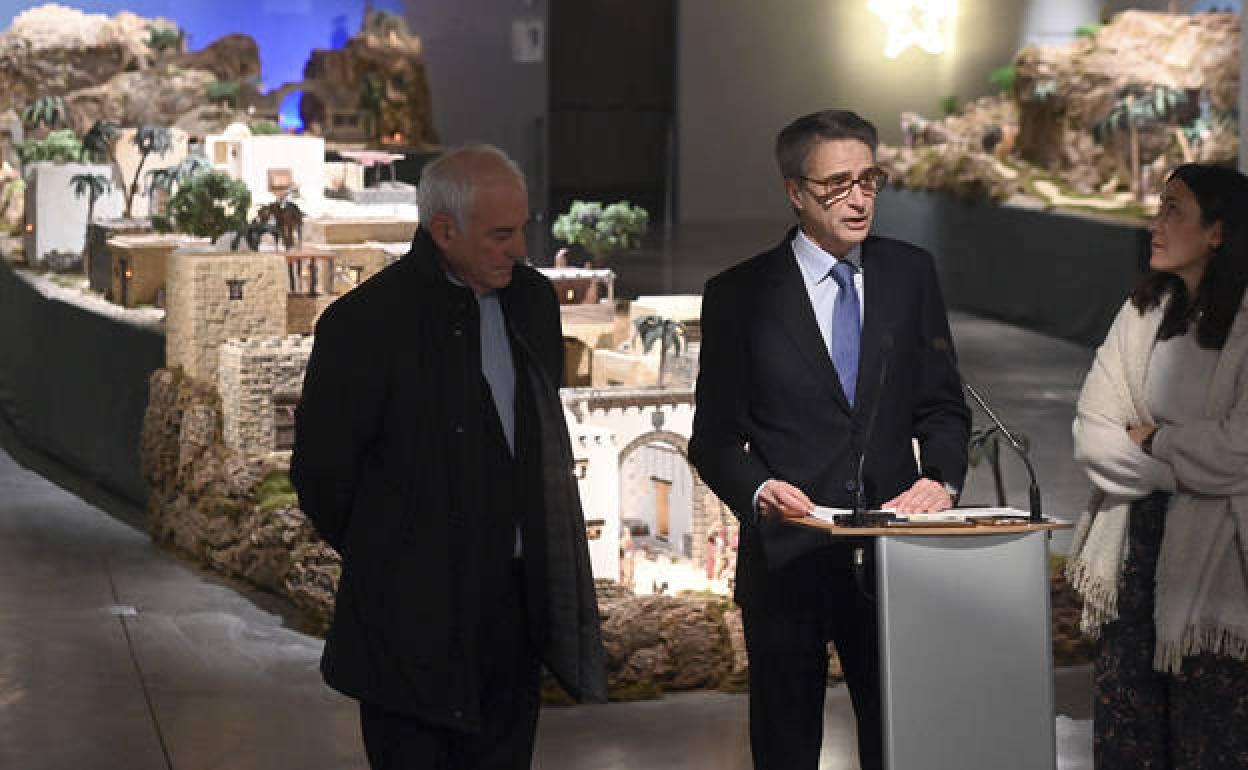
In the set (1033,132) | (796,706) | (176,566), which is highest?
(1033,132)

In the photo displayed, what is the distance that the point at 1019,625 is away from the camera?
13.7 feet

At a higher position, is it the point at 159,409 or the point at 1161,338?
the point at 1161,338

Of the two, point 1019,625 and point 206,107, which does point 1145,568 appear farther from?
point 206,107

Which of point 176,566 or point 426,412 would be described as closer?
point 426,412

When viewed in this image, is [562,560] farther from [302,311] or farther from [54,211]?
[54,211]

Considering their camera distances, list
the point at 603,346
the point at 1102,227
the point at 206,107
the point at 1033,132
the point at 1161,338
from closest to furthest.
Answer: the point at 1161,338 < the point at 603,346 < the point at 1102,227 < the point at 206,107 < the point at 1033,132

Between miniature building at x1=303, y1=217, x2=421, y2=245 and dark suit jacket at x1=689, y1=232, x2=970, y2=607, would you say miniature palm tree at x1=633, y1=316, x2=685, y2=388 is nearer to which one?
miniature building at x1=303, y1=217, x2=421, y2=245

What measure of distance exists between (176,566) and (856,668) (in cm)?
635

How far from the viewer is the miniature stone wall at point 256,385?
33.6ft

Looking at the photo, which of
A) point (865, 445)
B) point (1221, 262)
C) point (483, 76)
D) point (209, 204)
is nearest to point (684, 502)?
point (209, 204)

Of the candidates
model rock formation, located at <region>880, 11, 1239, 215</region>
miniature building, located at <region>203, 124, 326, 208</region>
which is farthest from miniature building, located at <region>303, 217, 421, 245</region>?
model rock formation, located at <region>880, 11, 1239, 215</region>

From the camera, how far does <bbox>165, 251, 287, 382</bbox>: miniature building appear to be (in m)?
10.6

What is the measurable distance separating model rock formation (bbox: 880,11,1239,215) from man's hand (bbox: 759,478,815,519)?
13.8m

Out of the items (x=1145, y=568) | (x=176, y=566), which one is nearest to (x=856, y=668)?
(x=1145, y=568)
